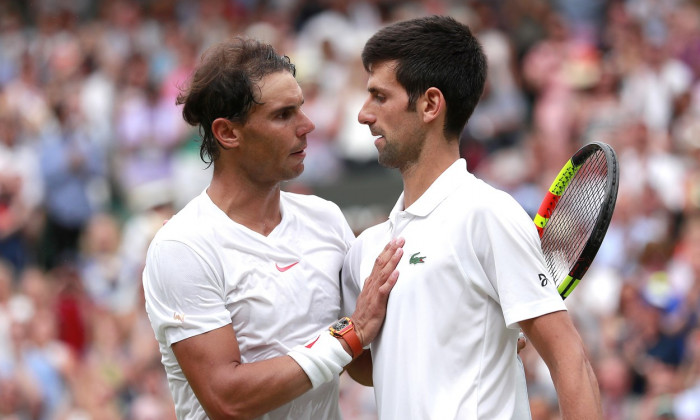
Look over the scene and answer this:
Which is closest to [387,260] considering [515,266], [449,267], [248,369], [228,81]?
[449,267]

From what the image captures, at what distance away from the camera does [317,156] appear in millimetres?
11328

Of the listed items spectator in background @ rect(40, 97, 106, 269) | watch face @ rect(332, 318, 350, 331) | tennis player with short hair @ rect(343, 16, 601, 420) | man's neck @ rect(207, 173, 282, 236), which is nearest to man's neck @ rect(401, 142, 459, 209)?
tennis player with short hair @ rect(343, 16, 601, 420)

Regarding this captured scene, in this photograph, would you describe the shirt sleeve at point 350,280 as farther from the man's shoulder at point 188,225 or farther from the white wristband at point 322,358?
the man's shoulder at point 188,225

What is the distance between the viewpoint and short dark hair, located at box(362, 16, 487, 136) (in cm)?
409

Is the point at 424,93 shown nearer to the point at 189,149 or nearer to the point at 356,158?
the point at 356,158

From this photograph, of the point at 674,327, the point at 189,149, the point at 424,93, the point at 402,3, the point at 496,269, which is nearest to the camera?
the point at 496,269

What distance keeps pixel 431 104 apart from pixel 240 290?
0.93 m

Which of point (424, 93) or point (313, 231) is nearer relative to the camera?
point (424, 93)

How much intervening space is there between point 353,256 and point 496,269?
796mm

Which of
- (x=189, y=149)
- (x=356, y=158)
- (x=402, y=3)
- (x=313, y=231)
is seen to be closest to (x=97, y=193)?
(x=189, y=149)

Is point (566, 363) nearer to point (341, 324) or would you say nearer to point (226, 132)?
point (341, 324)

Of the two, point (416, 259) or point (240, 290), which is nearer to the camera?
point (416, 259)

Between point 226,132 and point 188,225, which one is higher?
point 226,132

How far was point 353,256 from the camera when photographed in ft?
14.6
